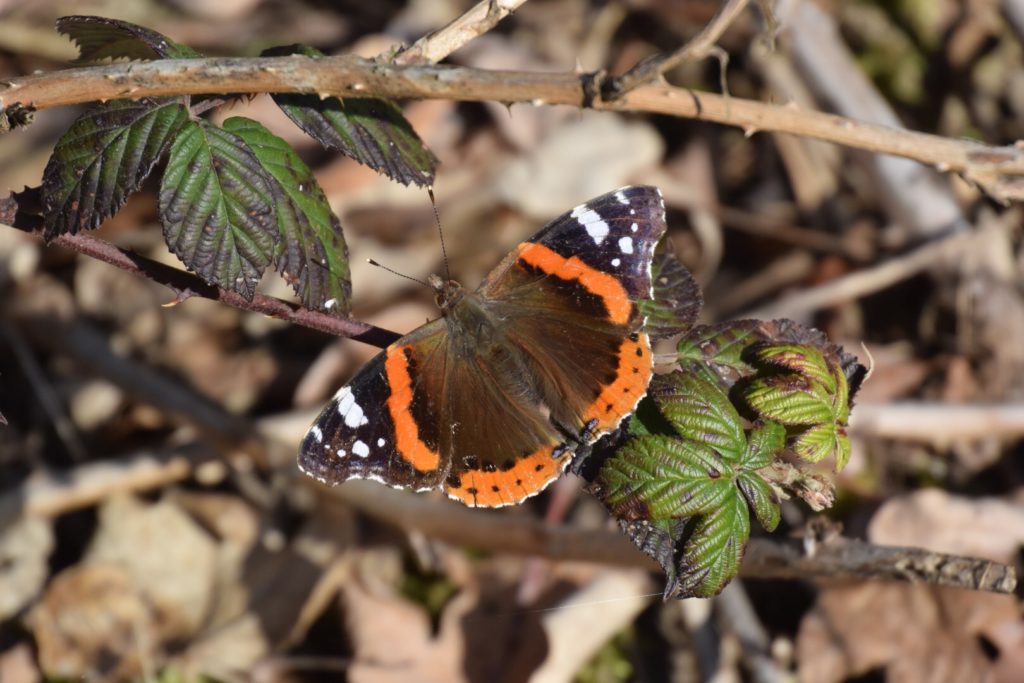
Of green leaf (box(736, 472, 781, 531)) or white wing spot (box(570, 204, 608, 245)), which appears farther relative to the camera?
white wing spot (box(570, 204, 608, 245))

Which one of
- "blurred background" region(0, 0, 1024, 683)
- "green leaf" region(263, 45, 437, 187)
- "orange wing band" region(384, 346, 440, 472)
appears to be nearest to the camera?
"green leaf" region(263, 45, 437, 187)

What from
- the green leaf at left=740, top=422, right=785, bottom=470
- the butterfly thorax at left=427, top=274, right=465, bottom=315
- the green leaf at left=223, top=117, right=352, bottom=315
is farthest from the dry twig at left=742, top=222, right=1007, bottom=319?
the green leaf at left=223, top=117, right=352, bottom=315

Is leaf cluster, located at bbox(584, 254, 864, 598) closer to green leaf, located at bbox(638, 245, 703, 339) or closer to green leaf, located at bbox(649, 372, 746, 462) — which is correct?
green leaf, located at bbox(649, 372, 746, 462)

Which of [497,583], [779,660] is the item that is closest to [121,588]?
[497,583]

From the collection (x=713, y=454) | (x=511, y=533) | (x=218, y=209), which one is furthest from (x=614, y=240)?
(x=511, y=533)

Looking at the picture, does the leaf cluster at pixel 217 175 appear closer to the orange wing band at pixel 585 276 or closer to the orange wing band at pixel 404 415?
the orange wing band at pixel 404 415

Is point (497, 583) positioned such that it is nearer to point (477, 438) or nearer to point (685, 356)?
point (477, 438)

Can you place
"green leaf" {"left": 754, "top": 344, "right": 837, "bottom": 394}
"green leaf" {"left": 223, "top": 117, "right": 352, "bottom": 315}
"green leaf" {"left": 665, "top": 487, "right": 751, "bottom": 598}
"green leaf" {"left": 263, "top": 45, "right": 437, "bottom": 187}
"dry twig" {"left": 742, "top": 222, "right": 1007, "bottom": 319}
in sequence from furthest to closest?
"dry twig" {"left": 742, "top": 222, "right": 1007, "bottom": 319} → "green leaf" {"left": 263, "top": 45, "right": 437, "bottom": 187} → "green leaf" {"left": 223, "top": 117, "right": 352, "bottom": 315} → "green leaf" {"left": 754, "top": 344, "right": 837, "bottom": 394} → "green leaf" {"left": 665, "top": 487, "right": 751, "bottom": 598}

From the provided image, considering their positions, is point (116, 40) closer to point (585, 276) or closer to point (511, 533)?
point (585, 276)

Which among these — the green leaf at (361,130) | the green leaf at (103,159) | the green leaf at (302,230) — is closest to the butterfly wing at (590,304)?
the green leaf at (361,130)
